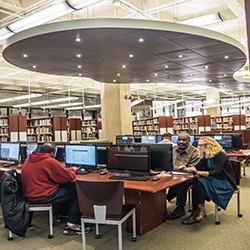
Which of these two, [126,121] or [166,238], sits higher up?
[126,121]

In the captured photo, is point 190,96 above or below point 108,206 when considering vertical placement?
above

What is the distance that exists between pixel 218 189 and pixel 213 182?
0.11m

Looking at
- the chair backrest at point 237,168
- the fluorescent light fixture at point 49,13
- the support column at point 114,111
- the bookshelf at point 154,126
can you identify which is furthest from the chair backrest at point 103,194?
the bookshelf at point 154,126

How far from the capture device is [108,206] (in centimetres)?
279

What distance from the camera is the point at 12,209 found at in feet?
10.9

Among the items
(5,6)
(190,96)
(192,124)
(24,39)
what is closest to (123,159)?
(24,39)

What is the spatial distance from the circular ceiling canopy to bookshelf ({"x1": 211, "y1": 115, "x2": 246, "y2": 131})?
19.7ft

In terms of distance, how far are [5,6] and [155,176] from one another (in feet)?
19.6

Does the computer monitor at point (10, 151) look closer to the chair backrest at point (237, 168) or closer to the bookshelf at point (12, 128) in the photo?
the chair backrest at point (237, 168)

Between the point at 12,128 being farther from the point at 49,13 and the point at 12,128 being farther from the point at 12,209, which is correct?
the point at 12,209

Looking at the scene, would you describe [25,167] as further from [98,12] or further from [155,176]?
[98,12]

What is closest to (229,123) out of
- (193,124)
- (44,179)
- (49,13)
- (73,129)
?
(193,124)

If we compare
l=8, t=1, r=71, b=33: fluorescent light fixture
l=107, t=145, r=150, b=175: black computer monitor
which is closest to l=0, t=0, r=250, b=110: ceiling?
l=8, t=1, r=71, b=33: fluorescent light fixture

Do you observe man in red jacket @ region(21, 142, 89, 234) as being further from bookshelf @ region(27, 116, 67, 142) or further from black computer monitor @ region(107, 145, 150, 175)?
bookshelf @ region(27, 116, 67, 142)
